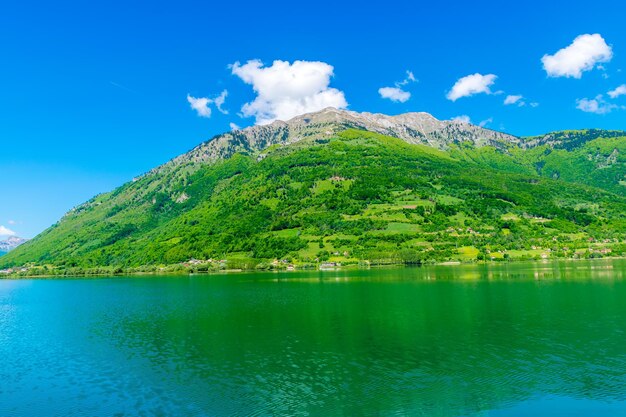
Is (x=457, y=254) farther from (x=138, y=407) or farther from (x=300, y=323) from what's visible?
(x=138, y=407)

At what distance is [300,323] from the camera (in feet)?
154

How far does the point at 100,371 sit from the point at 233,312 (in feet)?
87.9

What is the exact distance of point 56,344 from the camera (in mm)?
41750

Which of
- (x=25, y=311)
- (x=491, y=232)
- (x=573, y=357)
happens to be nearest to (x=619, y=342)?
(x=573, y=357)

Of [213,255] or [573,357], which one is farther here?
[213,255]

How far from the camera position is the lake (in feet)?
75.0

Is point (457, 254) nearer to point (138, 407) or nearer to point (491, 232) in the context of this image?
point (491, 232)

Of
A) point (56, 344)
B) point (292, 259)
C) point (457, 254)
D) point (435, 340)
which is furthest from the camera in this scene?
point (292, 259)

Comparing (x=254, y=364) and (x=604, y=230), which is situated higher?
Result: (x=604, y=230)

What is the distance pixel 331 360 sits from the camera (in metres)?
30.8

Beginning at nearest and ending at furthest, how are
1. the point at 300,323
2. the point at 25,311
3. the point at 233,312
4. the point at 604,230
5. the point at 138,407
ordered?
the point at 138,407 → the point at 300,323 → the point at 233,312 → the point at 25,311 → the point at 604,230

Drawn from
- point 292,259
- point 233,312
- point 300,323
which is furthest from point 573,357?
point 292,259

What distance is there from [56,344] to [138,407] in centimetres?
2432

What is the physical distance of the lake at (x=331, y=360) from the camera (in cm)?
2286
